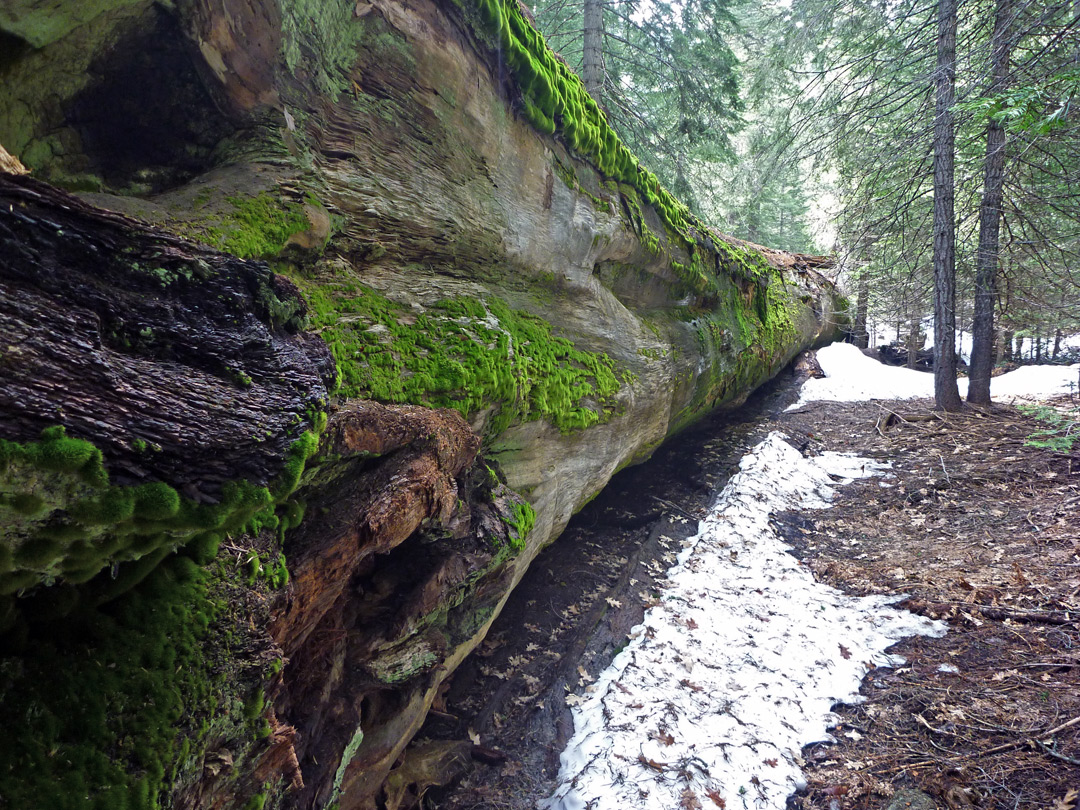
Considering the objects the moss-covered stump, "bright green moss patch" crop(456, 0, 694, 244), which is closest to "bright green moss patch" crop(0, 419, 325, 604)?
the moss-covered stump

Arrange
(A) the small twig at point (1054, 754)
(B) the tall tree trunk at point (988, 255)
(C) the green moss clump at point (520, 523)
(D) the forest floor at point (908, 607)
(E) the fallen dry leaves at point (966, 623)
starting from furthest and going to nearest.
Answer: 1. (B) the tall tree trunk at point (988, 255)
2. (C) the green moss clump at point (520, 523)
3. (D) the forest floor at point (908, 607)
4. (E) the fallen dry leaves at point (966, 623)
5. (A) the small twig at point (1054, 754)

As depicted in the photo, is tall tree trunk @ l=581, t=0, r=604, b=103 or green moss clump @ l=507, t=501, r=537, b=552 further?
tall tree trunk @ l=581, t=0, r=604, b=103

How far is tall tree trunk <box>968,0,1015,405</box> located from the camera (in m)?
8.33

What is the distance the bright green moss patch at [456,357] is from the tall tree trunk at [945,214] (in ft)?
28.0

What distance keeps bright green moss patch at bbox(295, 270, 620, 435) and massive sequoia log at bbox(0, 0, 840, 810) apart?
0.07 ft

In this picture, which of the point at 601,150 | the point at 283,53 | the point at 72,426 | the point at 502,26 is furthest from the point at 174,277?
the point at 601,150

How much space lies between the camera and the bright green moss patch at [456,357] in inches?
114

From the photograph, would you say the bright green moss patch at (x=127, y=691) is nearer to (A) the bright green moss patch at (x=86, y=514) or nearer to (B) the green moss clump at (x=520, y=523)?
(A) the bright green moss patch at (x=86, y=514)

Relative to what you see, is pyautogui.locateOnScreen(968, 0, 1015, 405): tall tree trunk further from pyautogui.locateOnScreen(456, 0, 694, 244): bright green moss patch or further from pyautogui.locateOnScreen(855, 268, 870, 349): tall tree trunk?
pyautogui.locateOnScreen(456, 0, 694, 244): bright green moss patch

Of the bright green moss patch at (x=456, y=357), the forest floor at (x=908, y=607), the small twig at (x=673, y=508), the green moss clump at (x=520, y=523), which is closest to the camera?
the bright green moss patch at (x=456, y=357)

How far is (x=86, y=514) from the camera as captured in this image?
1265 millimetres

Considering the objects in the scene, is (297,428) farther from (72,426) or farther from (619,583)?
(619,583)

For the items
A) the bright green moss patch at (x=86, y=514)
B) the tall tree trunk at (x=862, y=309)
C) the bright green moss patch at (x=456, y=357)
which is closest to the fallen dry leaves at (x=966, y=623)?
the bright green moss patch at (x=456, y=357)

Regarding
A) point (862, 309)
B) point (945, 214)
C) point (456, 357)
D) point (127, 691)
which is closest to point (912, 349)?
point (862, 309)
